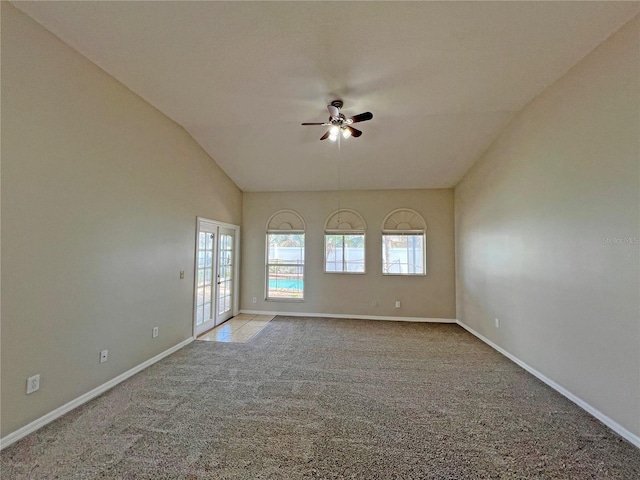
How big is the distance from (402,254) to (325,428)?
4046mm

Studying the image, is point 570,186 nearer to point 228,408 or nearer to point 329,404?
point 329,404

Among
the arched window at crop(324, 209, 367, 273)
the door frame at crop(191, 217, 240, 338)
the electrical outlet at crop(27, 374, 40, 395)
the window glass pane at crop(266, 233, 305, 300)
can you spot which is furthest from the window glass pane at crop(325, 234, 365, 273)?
the electrical outlet at crop(27, 374, 40, 395)

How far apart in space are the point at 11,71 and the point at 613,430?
5.39 metres

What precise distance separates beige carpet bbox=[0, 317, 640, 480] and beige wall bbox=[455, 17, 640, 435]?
0.45 m

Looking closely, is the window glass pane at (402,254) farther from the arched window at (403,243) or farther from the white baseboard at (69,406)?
the white baseboard at (69,406)

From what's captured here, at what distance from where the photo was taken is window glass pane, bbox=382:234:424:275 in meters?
5.60

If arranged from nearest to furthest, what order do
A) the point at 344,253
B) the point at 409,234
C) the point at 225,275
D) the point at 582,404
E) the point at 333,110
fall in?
1. the point at 582,404
2. the point at 333,110
3. the point at 225,275
4. the point at 409,234
5. the point at 344,253

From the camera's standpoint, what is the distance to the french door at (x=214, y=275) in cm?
450

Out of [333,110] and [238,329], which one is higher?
[333,110]

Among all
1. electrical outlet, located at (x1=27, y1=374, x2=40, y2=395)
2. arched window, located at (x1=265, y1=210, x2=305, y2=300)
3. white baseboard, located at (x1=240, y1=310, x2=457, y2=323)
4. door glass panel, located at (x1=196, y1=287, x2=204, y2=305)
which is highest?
arched window, located at (x1=265, y1=210, x2=305, y2=300)

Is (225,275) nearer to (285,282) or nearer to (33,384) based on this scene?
(285,282)

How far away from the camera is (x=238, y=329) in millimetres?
4812

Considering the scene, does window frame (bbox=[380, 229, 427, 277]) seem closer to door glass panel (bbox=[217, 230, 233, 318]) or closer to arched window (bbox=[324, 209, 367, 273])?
arched window (bbox=[324, 209, 367, 273])

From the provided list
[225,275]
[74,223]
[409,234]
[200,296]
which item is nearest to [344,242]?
[409,234]
